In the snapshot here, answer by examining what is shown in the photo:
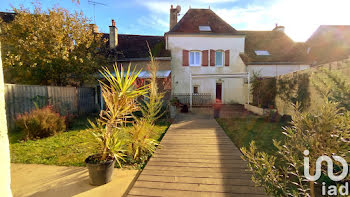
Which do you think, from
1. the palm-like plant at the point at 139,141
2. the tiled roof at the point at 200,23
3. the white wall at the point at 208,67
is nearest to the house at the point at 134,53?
the white wall at the point at 208,67

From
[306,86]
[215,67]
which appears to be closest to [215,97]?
[215,67]

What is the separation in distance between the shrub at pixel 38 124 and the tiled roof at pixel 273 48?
14.7 meters

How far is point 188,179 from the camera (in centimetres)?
302

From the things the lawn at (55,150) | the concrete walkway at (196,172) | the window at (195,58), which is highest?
the window at (195,58)

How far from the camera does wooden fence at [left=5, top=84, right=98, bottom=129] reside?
6.72 meters

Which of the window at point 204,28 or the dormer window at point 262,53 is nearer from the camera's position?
the window at point 204,28

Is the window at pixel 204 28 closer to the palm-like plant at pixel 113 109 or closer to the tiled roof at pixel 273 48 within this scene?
the tiled roof at pixel 273 48

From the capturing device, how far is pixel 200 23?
1534 centimetres

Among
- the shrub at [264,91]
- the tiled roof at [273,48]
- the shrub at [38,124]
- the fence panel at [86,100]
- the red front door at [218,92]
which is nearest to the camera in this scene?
the shrub at [38,124]

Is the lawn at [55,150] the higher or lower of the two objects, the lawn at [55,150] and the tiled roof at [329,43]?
the lower

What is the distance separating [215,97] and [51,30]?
13.4 m

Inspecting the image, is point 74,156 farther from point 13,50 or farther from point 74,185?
point 13,50

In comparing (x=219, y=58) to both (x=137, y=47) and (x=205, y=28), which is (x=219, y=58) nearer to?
(x=205, y=28)

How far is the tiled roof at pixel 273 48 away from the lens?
14.1 m
